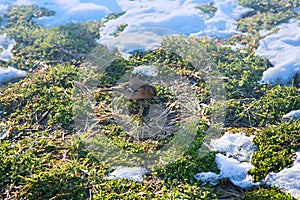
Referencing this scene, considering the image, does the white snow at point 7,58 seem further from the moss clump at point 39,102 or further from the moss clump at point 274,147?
the moss clump at point 274,147

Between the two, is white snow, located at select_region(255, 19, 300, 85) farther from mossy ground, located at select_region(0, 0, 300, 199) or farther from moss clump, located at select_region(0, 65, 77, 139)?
moss clump, located at select_region(0, 65, 77, 139)

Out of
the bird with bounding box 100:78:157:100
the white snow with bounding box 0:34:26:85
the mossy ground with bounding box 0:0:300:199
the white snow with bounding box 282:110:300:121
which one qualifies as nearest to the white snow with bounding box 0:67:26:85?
the white snow with bounding box 0:34:26:85

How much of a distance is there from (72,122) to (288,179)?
2143 millimetres

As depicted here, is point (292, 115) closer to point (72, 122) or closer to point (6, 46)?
point (72, 122)

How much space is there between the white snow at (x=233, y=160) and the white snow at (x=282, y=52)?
1.21 metres

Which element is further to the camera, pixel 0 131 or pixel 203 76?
pixel 203 76

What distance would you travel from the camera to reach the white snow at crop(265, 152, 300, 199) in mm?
3182

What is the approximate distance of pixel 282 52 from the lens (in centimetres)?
523

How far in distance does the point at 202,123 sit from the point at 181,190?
953mm

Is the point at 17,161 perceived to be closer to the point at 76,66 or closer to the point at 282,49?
the point at 76,66

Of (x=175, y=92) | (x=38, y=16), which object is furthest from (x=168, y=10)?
(x=175, y=92)

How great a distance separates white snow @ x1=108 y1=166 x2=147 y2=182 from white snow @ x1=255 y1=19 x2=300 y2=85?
2022mm

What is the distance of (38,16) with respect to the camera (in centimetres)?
686

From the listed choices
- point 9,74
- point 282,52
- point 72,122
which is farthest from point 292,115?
point 9,74
